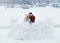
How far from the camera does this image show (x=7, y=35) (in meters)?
4.15

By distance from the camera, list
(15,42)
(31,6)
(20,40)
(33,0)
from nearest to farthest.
→ (15,42) → (20,40) → (33,0) → (31,6)

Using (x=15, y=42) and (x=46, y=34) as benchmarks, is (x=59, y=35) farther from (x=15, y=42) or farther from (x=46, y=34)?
(x=15, y=42)

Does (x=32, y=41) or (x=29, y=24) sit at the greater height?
(x=29, y=24)

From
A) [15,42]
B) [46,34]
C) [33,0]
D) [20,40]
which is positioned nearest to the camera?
[15,42]

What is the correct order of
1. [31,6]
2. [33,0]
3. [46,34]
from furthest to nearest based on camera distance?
1. [31,6]
2. [33,0]
3. [46,34]

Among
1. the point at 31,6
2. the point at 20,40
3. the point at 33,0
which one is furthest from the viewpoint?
the point at 31,6

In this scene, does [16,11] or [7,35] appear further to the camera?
[16,11]

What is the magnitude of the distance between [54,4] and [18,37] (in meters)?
4.84

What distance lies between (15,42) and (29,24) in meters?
0.58

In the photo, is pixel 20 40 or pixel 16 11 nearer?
pixel 20 40

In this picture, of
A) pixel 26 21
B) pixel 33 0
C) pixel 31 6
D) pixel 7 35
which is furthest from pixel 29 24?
pixel 31 6

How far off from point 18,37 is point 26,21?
45cm

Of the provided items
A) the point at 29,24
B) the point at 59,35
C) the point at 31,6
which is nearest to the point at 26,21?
the point at 29,24

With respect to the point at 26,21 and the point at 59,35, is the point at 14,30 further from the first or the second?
the point at 59,35
